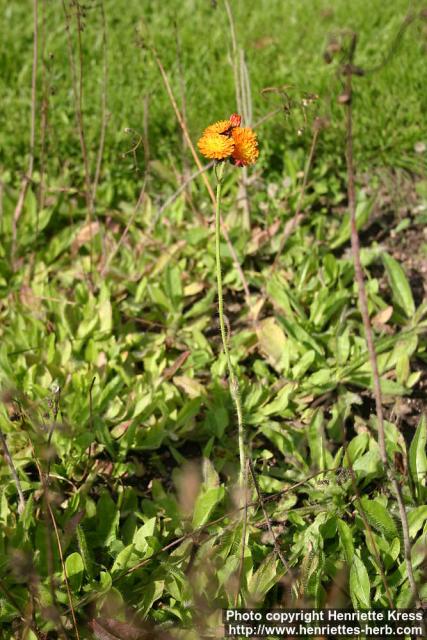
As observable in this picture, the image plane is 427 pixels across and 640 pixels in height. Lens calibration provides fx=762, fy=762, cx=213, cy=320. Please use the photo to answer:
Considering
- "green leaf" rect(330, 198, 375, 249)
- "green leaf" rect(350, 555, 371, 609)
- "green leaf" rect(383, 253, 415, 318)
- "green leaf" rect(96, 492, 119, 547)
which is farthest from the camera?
"green leaf" rect(330, 198, 375, 249)

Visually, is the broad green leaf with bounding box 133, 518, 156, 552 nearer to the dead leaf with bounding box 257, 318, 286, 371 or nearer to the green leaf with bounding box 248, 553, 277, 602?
the green leaf with bounding box 248, 553, 277, 602

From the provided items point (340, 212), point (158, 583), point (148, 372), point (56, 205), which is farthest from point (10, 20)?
point (158, 583)

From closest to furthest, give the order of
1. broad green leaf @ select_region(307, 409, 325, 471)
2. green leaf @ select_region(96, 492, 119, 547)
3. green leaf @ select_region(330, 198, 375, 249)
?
green leaf @ select_region(96, 492, 119, 547), broad green leaf @ select_region(307, 409, 325, 471), green leaf @ select_region(330, 198, 375, 249)

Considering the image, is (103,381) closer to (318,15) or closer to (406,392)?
(406,392)

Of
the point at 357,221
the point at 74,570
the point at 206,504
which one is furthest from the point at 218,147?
the point at 357,221

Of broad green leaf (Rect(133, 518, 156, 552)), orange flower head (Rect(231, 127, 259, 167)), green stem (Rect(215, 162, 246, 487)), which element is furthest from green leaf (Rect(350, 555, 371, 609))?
orange flower head (Rect(231, 127, 259, 167))

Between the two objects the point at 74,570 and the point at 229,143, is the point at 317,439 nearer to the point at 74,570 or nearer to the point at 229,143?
the point at 74,570

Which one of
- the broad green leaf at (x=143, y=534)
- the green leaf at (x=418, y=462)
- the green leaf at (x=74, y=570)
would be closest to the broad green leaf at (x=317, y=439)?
the green leaf at (x=418, y=462)
